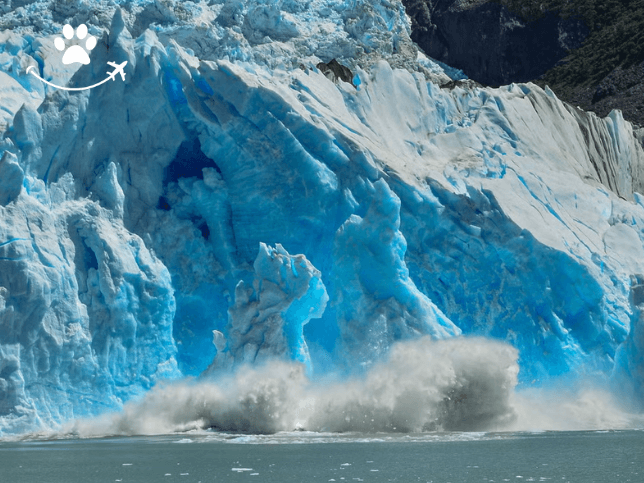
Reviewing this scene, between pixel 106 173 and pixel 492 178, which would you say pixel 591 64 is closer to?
pixel 492 178

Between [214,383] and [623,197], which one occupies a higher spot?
[623,197]

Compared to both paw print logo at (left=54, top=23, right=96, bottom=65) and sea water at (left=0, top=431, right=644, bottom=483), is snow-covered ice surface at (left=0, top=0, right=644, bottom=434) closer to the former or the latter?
paw print logo at (left=54, top=23, right=96, bottom=65)

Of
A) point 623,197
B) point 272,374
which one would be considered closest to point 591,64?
point 623,197

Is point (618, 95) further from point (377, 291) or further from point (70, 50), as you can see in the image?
point (377, 291)

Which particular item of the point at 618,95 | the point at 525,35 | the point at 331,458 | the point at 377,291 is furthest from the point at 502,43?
the point at 331,458

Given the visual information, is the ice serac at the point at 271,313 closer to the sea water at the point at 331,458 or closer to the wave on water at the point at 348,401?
the wave on water at the point at 348,401

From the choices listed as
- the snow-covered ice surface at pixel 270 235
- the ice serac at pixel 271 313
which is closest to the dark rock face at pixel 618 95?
the snow-covered ice surface at pixel 270 235

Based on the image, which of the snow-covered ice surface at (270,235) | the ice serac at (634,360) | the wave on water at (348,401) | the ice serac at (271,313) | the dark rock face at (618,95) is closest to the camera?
the wave on water at (348,401)
